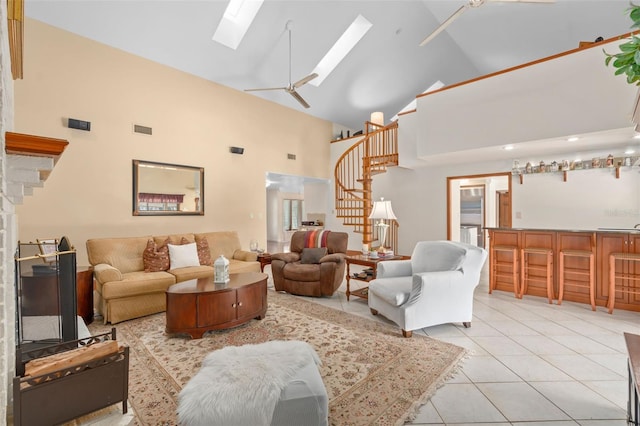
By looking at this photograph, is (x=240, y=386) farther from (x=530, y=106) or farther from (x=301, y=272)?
(x=530, y=106)

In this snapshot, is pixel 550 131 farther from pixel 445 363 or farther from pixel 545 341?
pixel 445 363

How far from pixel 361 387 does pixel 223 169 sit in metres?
4.84

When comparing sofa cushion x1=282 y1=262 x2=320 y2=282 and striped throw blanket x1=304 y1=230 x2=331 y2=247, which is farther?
striped throw blanket x1=304 y1=230 x2=331 y2=247

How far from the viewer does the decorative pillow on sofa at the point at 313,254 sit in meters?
4.73

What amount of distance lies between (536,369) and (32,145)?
133 inches

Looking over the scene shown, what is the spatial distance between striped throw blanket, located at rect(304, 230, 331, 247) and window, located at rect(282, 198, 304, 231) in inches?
283

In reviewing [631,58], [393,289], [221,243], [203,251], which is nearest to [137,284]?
[203,251]

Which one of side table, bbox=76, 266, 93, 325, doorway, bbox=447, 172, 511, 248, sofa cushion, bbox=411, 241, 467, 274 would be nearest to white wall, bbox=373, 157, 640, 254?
doorway, bbox=447, 172, 511, 248

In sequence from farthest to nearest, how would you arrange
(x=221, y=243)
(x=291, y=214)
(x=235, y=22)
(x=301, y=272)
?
1. (x=291, y=214)
2. (x=235, y=22)
3. (x=221, y=243)
4. (x=301, y=272)

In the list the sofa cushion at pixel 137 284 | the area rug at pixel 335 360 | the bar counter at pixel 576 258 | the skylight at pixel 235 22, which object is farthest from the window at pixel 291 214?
the area rug at pixel 335 360

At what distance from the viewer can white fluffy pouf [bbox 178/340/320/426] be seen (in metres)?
1.36

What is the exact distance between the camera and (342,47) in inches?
258

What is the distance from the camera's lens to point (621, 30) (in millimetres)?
5035

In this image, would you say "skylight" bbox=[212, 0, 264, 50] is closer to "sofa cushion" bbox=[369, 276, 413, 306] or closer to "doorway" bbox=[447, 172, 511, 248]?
"sofa cushion" bbox=[369, 276, 413, 306]
